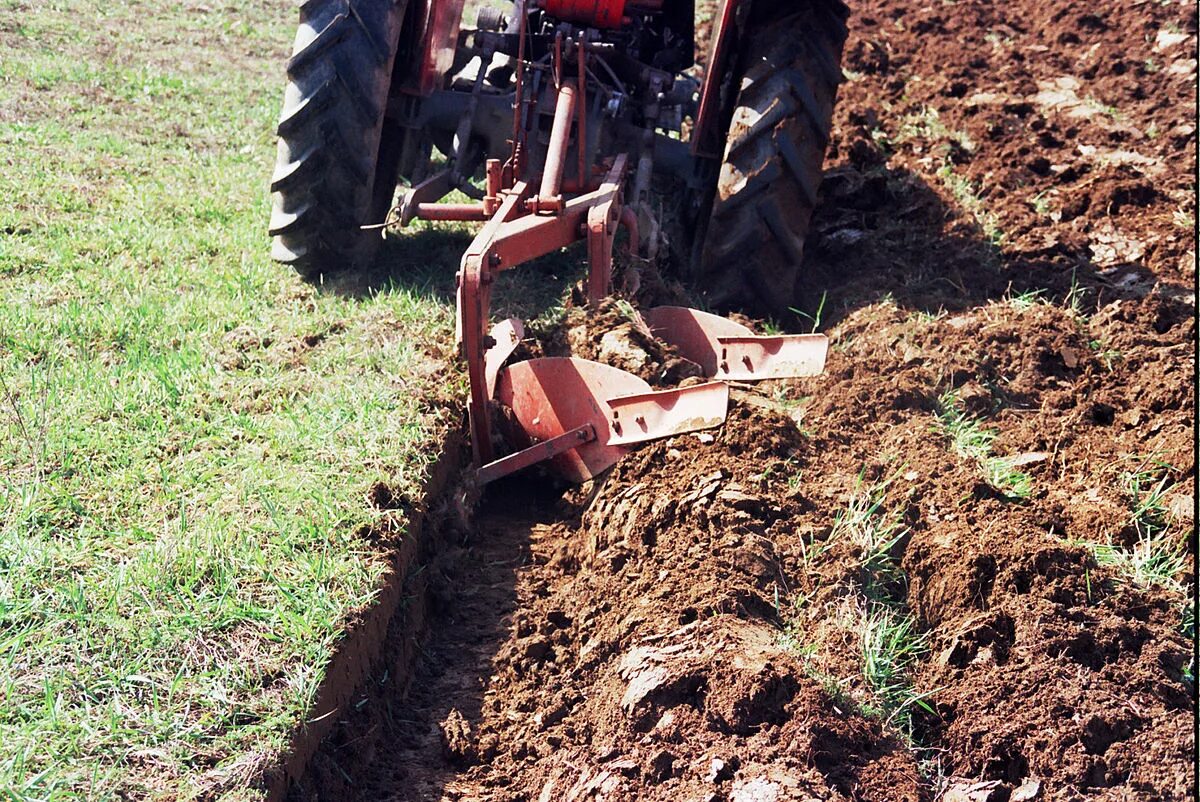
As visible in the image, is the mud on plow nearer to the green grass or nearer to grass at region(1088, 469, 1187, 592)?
the green grass

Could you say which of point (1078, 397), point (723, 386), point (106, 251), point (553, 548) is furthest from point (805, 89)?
point (106, 251)

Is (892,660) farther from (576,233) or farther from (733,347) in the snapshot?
(576,233)

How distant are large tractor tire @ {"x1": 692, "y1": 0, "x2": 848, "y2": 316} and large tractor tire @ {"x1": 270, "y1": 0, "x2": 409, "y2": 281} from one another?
1558 mm

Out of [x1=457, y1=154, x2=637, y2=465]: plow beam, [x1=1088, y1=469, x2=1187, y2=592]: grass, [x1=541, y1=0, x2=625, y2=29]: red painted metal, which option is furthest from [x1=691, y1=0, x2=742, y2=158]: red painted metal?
[x1=1088, y1=469, x2=1187, y2=592]: grass

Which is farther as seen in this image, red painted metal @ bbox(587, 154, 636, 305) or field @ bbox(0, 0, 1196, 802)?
red painted metal @ bbox(587, 154, 636, 305)

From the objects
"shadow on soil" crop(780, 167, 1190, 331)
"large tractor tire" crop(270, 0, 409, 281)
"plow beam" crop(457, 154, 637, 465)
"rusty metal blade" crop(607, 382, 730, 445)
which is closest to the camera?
"rusty metal blade" crop(607, 382, 730, 445)

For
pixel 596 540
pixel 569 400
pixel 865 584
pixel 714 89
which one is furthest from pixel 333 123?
pixel 865 584

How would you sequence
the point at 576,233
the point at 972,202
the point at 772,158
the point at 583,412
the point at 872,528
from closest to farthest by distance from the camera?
the point at 872,528
the point at 583,412
the point at 576,233
the point at 772,158
the point at 972,202

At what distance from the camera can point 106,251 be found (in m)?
5.74

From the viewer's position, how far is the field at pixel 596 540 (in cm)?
298

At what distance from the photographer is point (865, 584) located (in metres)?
3.65

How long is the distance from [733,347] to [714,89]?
1.61m

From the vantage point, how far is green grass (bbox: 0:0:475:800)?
9.50 ft

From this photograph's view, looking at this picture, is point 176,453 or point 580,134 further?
point 580,134
